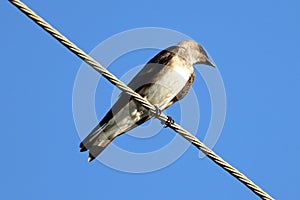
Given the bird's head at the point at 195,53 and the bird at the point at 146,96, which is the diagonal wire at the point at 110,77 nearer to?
the bird at the point at 146,96

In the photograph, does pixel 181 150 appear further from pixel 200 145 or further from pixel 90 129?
pixel 200 145

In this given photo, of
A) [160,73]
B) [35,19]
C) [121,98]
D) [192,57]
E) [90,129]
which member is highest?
[192,57]

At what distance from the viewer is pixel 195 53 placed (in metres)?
11.3

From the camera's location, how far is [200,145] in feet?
23.4

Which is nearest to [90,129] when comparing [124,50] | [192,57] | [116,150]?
[116,150]

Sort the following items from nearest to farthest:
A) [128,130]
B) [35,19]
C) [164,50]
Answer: [35,19], [128,130], [164,50]

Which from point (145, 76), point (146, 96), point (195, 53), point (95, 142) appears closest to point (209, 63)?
point (195, 53)

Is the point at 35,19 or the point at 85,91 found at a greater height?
the point at 85,91

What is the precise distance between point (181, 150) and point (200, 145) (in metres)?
2.09

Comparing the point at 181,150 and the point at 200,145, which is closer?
the point at 200,145

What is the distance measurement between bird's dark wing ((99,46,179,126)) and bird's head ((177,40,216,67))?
33 centimetres

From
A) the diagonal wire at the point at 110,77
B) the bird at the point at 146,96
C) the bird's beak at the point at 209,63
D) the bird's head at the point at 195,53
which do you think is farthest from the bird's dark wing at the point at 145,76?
the diagonal wire at the point at 110,77

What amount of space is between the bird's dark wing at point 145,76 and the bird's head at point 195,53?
33cm

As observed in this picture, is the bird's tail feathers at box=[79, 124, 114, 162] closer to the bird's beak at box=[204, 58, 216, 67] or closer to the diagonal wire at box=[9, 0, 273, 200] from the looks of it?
the diagonal wire at box=[9, 0, 273, 200]
